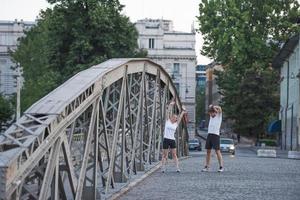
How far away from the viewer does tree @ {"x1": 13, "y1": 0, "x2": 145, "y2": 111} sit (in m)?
47.2

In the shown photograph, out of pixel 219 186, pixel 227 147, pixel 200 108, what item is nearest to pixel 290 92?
pixel 227 147

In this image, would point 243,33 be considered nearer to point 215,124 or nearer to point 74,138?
point 215,124

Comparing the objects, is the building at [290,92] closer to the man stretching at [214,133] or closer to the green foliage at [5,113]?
the green foliage at [5,113]

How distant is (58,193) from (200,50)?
2156 inches

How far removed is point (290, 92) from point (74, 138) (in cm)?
5894

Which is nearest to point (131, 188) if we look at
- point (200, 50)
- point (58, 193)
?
point (58, 193)

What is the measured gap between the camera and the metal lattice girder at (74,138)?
825cm

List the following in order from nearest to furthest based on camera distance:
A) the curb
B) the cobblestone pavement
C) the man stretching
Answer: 1. the curb
2. the cobblestone pavement
3. the man stretching

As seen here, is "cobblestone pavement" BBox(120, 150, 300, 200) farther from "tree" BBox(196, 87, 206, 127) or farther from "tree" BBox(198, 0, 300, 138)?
"tree" BBox(196, 87, 206, 127)

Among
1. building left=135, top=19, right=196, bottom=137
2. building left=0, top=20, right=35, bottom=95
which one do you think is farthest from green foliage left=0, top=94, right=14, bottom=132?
building left=135, top=19, right=196, bottom=137

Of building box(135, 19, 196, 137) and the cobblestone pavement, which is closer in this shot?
the cobblestone pavement

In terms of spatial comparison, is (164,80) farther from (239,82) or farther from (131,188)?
(239,82)

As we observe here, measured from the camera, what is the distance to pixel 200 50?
2511 inches

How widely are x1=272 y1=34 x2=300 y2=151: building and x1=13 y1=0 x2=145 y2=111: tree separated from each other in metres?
17.1
